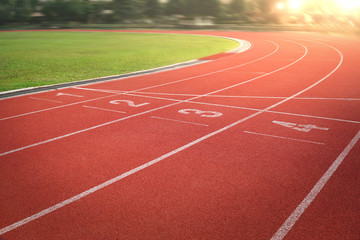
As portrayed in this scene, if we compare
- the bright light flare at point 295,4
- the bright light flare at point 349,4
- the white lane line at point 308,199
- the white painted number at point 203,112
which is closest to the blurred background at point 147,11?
the bright light flare at point 295,4

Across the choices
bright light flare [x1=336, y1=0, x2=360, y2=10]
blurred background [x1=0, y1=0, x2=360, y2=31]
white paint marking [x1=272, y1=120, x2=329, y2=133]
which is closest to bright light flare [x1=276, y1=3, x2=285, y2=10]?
blurred background [x1=0, y1=0, x2=360, y2=31]

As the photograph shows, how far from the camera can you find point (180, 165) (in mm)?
6133

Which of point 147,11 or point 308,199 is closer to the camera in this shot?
point 308,199

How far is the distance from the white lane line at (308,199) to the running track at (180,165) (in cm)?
2

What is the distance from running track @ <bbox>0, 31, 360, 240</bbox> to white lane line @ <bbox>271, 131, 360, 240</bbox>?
0.02 m

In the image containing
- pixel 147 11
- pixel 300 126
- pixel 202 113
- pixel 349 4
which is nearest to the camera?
pixel 300 126

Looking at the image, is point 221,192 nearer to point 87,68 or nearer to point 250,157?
point 250,157

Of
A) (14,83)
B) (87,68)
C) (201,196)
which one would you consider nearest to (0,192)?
(201,196)

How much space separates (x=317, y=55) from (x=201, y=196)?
20.4 m

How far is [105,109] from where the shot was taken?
32.6ft

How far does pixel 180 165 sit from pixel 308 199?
215cm

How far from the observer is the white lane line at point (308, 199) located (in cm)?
420

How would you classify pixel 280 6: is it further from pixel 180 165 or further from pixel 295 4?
pixel 180 165

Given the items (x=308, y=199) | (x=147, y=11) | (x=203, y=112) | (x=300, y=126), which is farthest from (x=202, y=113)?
(x=147, y=11)
